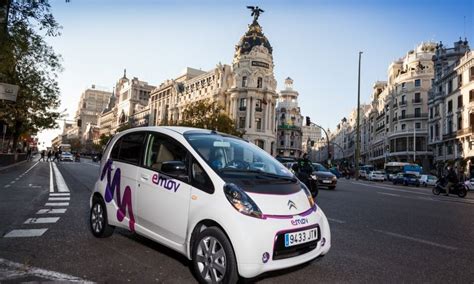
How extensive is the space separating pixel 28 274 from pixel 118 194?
1.51m

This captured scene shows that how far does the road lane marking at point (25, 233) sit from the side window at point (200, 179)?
134 inches

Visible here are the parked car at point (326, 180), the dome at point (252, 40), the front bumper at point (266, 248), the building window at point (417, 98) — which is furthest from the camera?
the dome at point (252, 40)

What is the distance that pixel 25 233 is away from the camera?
5.66m

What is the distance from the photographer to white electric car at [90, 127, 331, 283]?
3.28m

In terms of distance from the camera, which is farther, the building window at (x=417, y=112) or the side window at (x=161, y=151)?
the building window at (x=417, y=112)

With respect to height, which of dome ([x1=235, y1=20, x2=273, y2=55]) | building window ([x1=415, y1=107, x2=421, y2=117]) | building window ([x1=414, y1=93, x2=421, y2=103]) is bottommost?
building window ([x1=415, y1=107, x2=421, y2=117])

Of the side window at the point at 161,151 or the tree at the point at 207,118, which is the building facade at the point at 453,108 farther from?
the side window at the point at 161,151

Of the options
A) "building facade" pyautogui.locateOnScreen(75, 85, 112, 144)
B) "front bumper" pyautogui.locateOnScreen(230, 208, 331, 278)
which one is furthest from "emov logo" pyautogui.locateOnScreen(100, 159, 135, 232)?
"building facade" pyautogui.locateOnScreen(75, 85, 112, 144)

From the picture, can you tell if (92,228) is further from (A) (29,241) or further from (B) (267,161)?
(B) (267,161)

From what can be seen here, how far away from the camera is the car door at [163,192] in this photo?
3883 mm

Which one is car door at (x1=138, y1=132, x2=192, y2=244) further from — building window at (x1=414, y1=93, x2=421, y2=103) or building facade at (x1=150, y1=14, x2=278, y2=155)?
building window at (x1=414, y1=93, x2=421, y2=103)

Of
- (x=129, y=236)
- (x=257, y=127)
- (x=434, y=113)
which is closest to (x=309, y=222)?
(x=129, y=236)

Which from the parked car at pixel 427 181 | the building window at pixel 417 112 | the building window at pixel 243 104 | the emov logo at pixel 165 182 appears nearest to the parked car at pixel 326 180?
the emov logo at pixel 165 182

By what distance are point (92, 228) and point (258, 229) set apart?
3536 mm
